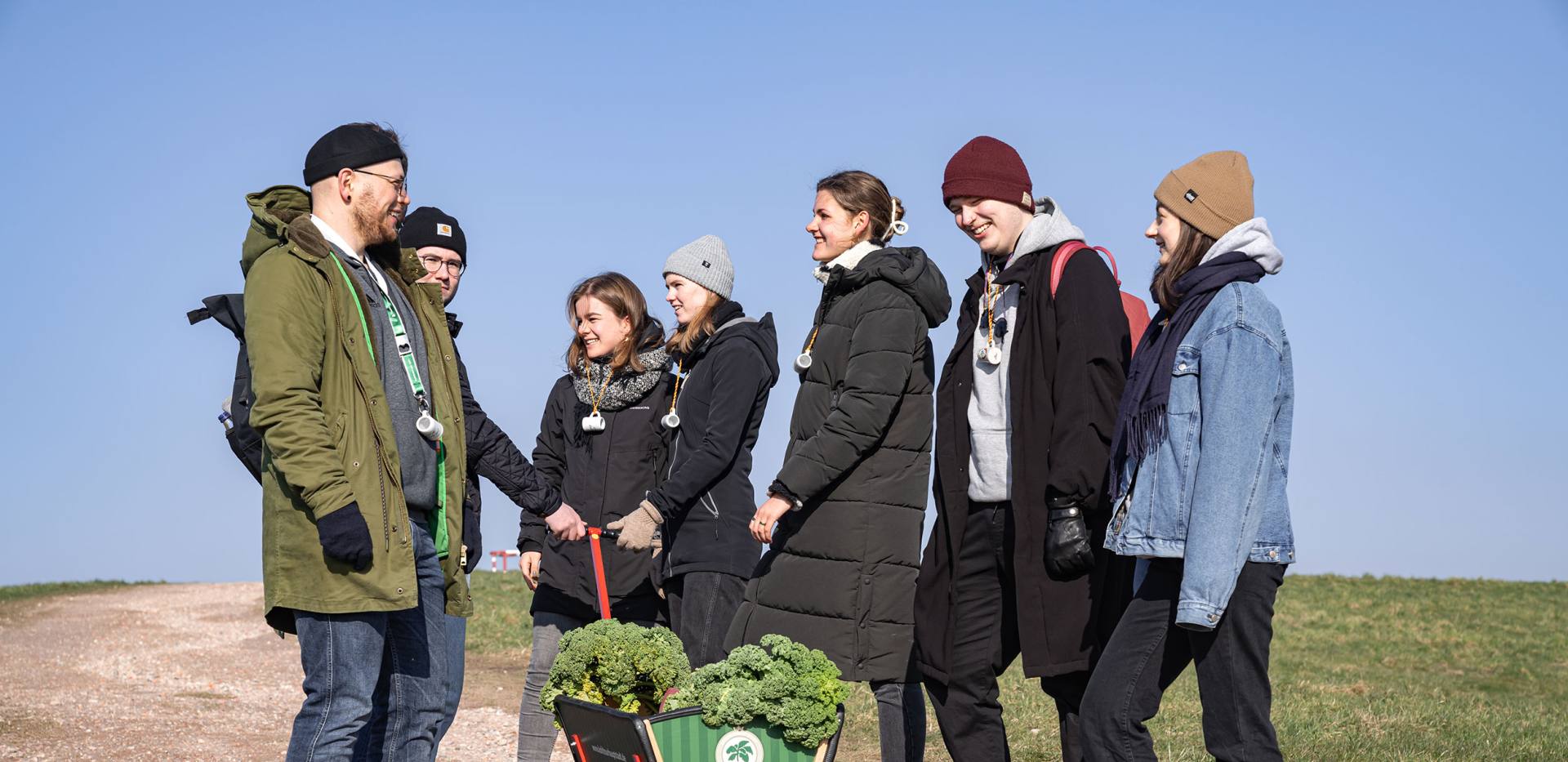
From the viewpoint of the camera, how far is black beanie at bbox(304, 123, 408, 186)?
4430mm

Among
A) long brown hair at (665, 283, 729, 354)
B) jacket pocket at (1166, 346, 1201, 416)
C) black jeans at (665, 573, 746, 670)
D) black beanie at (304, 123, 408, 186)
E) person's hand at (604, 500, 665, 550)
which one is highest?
black beanie at (304, 123, 408, 186)

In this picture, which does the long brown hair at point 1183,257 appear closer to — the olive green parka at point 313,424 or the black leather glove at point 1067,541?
the black leather glove at point 1067,541

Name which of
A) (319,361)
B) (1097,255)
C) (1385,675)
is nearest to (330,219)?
(319,361)

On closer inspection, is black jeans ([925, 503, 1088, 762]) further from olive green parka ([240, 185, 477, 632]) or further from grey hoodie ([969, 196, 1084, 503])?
olive green parka ([240, 185, 477, 632])

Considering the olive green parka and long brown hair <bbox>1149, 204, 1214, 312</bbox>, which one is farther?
long brown hair <bbox>1149, 204, 1214, 312</bbox>

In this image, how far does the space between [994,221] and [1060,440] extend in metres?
0.98

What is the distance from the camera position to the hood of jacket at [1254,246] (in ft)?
13.8

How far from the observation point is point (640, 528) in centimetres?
595

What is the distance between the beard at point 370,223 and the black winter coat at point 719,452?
6.12 feet

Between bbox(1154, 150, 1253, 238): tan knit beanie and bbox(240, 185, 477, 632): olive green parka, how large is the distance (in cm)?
267

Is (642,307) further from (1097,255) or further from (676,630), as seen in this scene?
(1097,255)

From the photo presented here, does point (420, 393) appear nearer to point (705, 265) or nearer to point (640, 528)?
point (640, 528)

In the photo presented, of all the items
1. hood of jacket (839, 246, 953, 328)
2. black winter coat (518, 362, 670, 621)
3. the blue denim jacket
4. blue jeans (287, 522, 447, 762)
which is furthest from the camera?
black winter coat (518, 362, 670, 621)

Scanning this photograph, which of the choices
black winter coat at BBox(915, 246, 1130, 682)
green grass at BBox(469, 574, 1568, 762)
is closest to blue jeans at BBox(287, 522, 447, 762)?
black winter coat at BBox(915, 246, 1130, 682)
